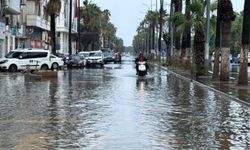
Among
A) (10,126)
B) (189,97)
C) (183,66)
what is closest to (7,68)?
(183,66)

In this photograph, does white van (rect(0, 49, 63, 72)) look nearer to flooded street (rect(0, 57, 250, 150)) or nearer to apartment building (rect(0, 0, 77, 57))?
apartment building (rect(0, 0, 77, 57))

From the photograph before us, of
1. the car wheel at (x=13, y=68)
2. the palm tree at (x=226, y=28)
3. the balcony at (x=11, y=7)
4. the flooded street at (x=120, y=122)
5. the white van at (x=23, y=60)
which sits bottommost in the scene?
Answer: the flooded street at (x=120, y=122)

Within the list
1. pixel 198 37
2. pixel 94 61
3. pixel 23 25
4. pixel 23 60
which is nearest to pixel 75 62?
pixel 94 61

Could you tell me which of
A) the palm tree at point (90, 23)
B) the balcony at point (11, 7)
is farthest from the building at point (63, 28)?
the balcony at point (11, 7)

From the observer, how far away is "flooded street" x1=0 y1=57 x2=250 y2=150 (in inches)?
451

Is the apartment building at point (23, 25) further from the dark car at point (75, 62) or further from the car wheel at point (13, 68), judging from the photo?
the car wheel at point (13, 68)

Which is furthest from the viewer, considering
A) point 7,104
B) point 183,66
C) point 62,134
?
point 183,66

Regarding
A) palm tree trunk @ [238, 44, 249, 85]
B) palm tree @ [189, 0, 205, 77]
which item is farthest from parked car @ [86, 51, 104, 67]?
palm tree trunk @ [238, 44, 249, 85]

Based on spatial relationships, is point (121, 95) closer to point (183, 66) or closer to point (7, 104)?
point (7, 104)

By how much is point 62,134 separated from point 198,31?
93.5 feet

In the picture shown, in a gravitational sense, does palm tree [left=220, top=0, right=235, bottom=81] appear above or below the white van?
above

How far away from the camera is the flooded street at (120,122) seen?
1146 cm

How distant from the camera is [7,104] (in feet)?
62.9

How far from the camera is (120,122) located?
48.0 feet
